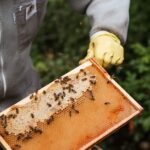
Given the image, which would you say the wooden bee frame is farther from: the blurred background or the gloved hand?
the blurred background

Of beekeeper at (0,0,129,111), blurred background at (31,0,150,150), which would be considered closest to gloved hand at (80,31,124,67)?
beekeeper at (0,0,129,111)

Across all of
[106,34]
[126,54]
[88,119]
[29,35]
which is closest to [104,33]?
[106,34]

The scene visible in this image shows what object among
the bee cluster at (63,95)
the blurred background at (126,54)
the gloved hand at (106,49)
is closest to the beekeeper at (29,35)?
the gloved hand at (106,49)

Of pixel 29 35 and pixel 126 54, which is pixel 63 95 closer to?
pixel 29 35

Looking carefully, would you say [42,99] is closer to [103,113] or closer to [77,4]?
[103,113]

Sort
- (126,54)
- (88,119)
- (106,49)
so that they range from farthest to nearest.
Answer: (126,54), (106,49), (88,119)

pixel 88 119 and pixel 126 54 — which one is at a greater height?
pixel 88 119

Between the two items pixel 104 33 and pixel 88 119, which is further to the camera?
pixel 104 33
